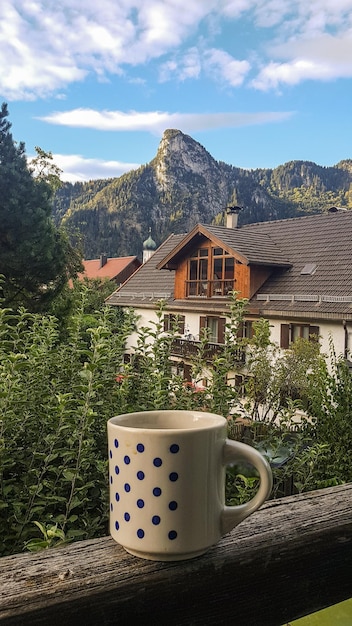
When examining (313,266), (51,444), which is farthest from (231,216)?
(51,444)

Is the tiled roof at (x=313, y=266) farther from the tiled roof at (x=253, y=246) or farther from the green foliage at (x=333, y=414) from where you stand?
the green foliage at (x=333, y=414)

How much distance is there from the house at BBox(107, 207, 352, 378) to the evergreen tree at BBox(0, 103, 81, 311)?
0.45m

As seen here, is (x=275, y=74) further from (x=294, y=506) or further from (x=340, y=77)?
(x=294, y=506)

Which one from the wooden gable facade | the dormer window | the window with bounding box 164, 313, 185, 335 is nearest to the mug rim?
the window with bounding box 164, 313, 185, 335

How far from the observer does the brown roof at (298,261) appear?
3332 millimetres

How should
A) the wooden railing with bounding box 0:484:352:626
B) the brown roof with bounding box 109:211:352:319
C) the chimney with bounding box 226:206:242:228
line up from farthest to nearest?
the chimney with bounding box 226:206:242:228 < the brown roof with bounding box 109:211:352:319 < the wooden railing with bounding box 0:484:352:626

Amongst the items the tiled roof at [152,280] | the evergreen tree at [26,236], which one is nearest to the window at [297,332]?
the evergreen tree at [26,236]

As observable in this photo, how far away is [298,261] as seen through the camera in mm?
4012

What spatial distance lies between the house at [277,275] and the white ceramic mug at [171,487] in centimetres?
273

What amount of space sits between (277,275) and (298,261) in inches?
9.0

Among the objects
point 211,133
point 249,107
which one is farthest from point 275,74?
point 211,133

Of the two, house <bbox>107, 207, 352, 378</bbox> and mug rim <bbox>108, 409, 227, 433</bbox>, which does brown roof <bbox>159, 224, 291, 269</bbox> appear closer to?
house <bbox>107, 207, 352, 378</bbox>

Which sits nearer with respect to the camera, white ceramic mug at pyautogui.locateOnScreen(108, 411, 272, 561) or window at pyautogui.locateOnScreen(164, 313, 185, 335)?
white ceramic mug at pyautogui.locateOnScreen(108, 411, 272, 561)

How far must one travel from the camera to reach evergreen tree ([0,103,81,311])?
8.62 feet
